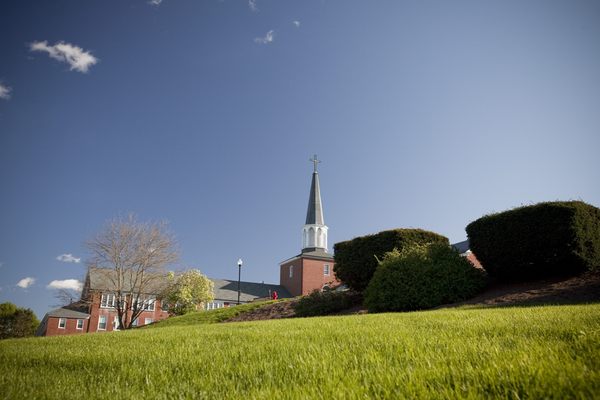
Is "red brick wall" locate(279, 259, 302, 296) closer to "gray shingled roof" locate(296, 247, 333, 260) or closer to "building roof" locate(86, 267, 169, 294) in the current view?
"gray shingled roof" locate(296, 247, 333, 260)

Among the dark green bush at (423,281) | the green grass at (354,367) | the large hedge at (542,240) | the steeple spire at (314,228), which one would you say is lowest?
the green grass at (354,367)

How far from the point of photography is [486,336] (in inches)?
155

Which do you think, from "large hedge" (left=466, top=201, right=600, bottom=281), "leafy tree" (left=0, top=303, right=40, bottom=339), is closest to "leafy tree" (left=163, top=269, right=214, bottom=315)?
"large hedge" (left=466, top=201, right=600, bottom=281)

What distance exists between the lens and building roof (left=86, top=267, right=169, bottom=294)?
24.8 m

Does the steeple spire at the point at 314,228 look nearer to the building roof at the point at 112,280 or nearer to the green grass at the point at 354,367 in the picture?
the building roof at the point at 112,280

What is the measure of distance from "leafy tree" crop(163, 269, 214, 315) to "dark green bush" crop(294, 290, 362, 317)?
614 inches

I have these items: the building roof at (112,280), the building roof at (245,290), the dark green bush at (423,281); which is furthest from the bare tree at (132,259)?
the building roof at (245,290)

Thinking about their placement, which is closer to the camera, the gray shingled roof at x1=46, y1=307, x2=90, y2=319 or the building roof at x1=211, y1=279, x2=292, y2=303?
the gray shingled roof at x1=46, y1=307, x2=90, y2=319

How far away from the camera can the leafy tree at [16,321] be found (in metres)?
49.2

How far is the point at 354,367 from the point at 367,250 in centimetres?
1516

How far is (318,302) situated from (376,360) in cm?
1399

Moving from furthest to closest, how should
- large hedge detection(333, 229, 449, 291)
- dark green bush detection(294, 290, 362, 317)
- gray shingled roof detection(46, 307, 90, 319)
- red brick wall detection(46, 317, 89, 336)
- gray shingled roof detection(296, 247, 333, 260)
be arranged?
gray shingled roof detection(296, 247, 333, 260) → gray shingled roof detection(46, 307, 90, 319) → red brick wall detection(46, 317, 89, 336) → large hedge detection(333, 229, 449, 291) → dark green bush detection(294, 290, 362, 317)

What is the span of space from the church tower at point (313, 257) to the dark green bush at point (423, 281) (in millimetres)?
35877

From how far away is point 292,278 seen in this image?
2108 inches
